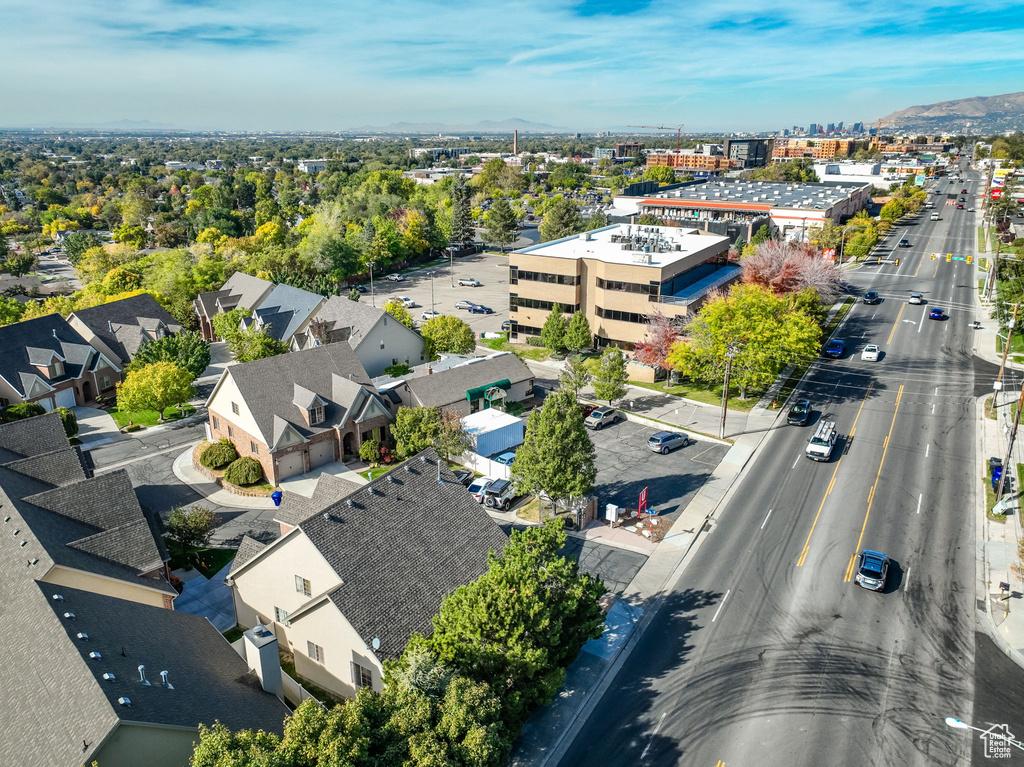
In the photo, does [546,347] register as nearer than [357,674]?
No

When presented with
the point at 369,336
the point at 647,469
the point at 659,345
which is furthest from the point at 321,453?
the point at 659,345

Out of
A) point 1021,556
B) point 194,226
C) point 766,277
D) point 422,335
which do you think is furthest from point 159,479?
point 194,226

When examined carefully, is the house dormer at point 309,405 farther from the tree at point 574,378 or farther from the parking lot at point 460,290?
the parking lot at point 460,290

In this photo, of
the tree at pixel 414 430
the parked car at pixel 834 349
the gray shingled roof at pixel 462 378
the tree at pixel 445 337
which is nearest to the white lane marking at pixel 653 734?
the tree at pixel 414 430

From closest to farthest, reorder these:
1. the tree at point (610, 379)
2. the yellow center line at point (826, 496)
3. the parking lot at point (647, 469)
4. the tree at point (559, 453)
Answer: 1. the yellow center line at point (826, 496)
2. the tree at point (559, 453)
3. the parking lot at point (647, 469)
4. the tree at point (610, 379)

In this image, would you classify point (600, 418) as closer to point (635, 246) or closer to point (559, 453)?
point (559, 453)

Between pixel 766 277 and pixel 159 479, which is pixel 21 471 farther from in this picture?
pixel 766 277
